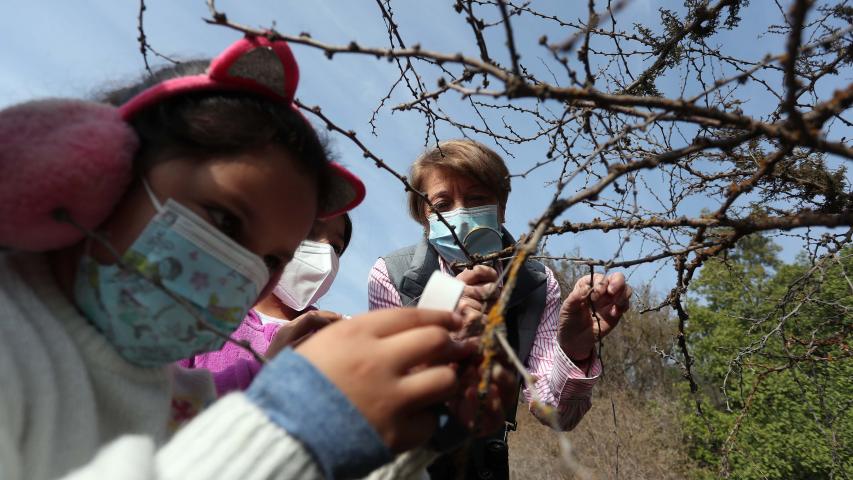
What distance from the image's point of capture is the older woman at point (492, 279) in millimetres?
1762

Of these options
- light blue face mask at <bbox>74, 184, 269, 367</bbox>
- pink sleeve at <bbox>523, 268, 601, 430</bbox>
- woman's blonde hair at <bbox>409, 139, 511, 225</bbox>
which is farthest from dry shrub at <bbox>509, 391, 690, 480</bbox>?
light blue face mask at <bbox>74, 184, 269, 367</bbox>

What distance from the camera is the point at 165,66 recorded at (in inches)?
46.1

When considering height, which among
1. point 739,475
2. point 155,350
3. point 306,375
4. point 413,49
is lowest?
point 739,475

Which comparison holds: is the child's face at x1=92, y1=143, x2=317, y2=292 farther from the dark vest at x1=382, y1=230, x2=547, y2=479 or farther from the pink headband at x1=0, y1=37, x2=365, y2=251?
the dark vest at x1=382, y1=230, x2=547, y2=479

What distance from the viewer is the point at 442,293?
2.99ft

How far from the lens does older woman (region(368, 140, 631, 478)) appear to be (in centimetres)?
176

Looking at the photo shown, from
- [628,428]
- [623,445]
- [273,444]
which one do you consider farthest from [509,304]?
[628,428]

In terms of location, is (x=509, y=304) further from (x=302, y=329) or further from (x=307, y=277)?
(x=307, y=277)

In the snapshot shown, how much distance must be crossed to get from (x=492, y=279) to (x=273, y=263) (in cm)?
78

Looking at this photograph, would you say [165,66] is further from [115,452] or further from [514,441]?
[514,441]

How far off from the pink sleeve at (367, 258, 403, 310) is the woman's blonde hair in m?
0.37

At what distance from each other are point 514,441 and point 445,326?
46.6 ft

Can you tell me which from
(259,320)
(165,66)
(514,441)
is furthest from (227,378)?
(514,441)

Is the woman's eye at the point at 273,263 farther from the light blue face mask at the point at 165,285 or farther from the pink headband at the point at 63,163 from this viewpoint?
the pink headband at the point at 63,163
